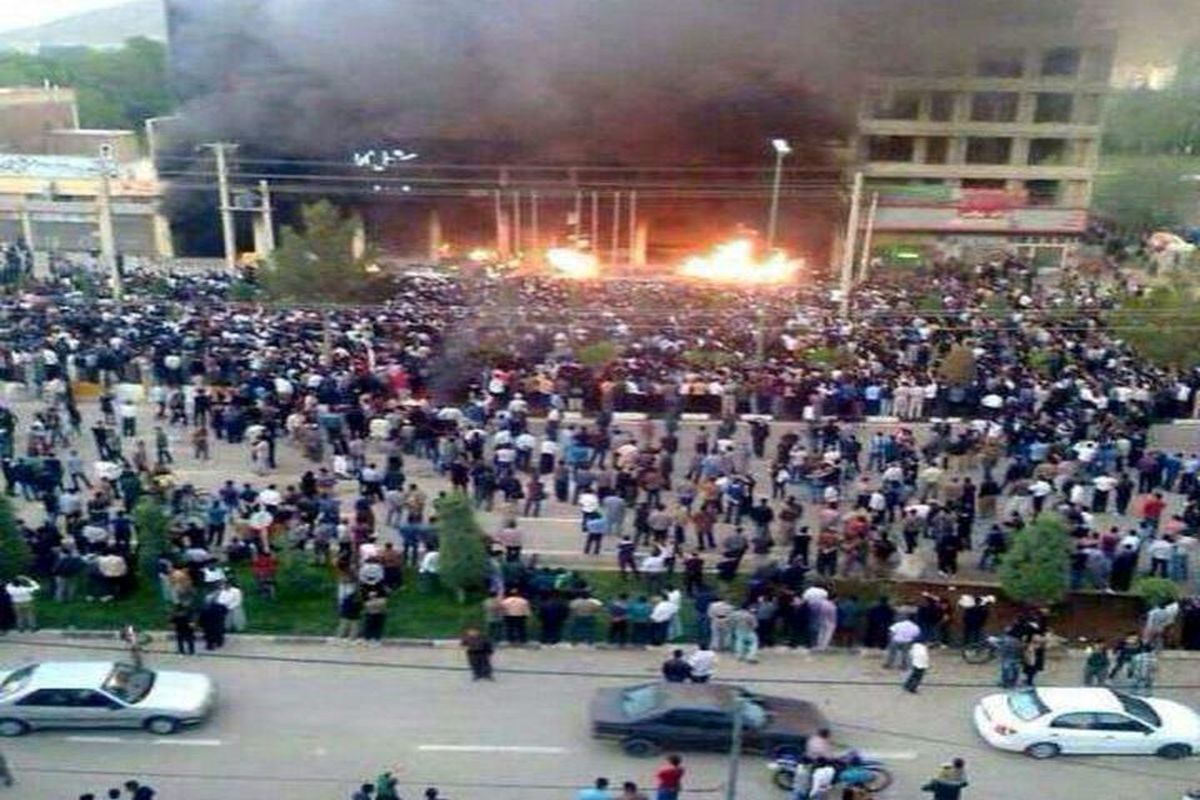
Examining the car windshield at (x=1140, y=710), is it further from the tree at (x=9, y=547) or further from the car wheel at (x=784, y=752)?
the tree at (x=9, y=547)

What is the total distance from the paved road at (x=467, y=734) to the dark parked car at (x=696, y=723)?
0.73 ft

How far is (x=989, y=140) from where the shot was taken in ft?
126

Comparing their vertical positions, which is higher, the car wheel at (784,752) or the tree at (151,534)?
the tree at (151,534)

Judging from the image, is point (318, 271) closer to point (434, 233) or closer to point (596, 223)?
point (434, 233)

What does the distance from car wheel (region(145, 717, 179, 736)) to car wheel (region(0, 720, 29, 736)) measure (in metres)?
1.08

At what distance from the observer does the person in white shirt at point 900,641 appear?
12719mm

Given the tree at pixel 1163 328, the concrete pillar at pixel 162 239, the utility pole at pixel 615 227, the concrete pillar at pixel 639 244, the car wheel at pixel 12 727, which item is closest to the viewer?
the car wheel at pixel 12 727

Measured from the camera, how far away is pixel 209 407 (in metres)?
18.8

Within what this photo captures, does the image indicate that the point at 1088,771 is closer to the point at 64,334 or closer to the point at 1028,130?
the point at 64,334

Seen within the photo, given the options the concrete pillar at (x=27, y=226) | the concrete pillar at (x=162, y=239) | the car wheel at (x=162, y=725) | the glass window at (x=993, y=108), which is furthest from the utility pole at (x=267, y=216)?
the car wheel at (x=162, y=725)

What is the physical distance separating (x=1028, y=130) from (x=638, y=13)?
12.2m

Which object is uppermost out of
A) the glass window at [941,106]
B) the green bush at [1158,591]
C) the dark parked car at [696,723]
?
the glass window at [941,106]

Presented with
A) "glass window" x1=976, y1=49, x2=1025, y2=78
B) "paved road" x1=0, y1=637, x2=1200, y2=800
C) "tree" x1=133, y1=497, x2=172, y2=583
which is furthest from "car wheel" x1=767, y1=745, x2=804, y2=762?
"glass window" x1=976, y1=49, x2=1025, y2=78

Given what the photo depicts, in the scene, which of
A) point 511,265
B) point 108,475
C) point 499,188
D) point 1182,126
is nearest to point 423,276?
point 511,265
